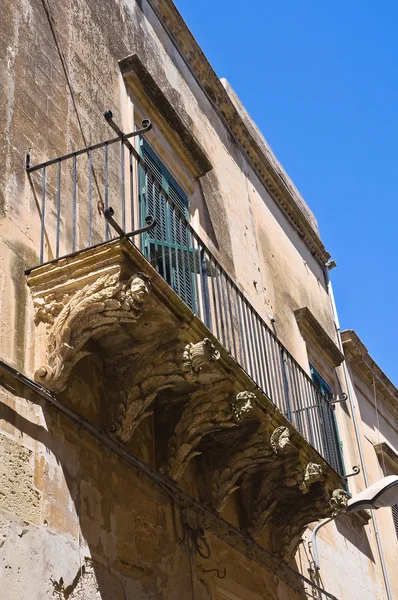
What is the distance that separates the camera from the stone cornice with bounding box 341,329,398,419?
14180 millimetres

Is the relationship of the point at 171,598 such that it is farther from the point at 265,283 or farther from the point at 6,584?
the point at 265,283

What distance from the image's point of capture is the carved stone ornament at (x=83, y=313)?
18.1ft

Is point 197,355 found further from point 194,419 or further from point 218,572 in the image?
point 218,572

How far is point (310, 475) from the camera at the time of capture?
7.76 meters

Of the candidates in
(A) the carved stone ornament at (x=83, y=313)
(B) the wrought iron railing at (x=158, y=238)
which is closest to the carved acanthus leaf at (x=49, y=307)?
(A) the carved stone ornament at (x=83, y=313)

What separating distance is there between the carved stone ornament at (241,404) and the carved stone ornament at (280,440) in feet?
1.95

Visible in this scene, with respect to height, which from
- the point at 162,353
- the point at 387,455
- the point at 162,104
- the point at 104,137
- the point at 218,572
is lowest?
the point at 218,572

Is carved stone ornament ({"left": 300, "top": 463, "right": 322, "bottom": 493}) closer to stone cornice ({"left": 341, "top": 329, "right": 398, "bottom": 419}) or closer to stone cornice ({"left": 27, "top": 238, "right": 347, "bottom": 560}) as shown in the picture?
stone cornice ({"left": 27, "top": 238, "right": 347, "bottom": 560})

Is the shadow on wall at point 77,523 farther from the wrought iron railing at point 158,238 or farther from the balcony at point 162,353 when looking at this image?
the wrought iron railing at point 158,238

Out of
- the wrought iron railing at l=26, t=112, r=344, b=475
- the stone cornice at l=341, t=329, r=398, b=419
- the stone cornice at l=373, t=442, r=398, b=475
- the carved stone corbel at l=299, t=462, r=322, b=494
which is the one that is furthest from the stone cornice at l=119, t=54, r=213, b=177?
the stone cornice at l=373, t=442, r=398, b=475

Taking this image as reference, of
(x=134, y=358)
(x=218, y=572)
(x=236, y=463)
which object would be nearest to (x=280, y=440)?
(x=236, y=463)

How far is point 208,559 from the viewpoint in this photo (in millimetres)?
6992

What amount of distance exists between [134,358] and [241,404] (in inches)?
36.2

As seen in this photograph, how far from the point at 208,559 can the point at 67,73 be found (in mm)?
3866
